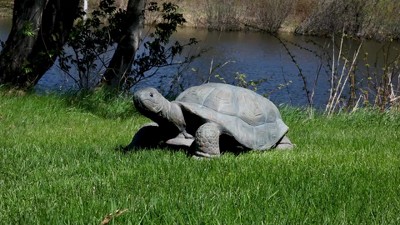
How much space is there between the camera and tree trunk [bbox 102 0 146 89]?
11.8 meters

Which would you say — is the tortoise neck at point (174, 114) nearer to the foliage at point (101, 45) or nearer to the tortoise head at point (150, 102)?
the tortoise head at point (150, 102)

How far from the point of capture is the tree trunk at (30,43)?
426 inches

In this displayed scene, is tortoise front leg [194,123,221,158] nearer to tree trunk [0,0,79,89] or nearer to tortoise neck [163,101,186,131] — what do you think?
tortoise neck [163,101,186,131]

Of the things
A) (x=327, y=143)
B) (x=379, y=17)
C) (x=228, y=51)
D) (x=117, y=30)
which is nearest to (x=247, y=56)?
(x=228, y=51)

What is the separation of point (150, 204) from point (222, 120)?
221 cm

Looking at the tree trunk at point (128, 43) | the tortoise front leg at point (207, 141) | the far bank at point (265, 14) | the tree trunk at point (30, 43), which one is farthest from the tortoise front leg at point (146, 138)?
the far bank at point (265, 14)

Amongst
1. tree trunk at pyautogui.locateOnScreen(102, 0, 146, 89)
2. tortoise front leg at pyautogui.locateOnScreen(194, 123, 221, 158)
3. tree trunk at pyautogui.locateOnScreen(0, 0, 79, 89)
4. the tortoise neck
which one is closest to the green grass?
tortoise front leg at pyautogui.locateOnScreen(194, 123, 221, 158)

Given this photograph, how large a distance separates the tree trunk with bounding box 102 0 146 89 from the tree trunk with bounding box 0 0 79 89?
1.04m

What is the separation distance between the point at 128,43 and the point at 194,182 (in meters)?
7.71

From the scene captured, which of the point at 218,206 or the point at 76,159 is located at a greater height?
the point at 218,206

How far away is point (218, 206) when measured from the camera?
3754mm

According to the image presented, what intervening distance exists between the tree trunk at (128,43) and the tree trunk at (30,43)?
3.41 feet

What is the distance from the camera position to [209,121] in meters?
5.80

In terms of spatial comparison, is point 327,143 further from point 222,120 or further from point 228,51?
point 228,51
